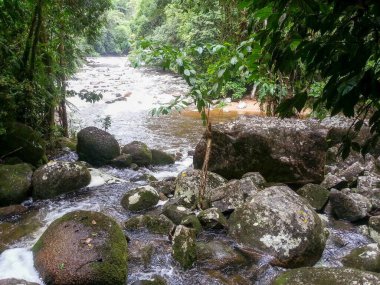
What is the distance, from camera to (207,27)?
55.1ft

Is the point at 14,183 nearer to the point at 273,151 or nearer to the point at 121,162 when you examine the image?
the point at 121,162

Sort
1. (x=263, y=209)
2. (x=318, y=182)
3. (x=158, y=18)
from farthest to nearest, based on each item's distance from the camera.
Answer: (x=158, y=18)
(x=318, y=182)
(x=263, y=209)

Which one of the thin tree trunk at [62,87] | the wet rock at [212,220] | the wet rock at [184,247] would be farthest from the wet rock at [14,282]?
the thin tree trunk at [62,87]

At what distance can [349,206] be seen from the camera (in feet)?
16.3

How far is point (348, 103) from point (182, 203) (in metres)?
4.45

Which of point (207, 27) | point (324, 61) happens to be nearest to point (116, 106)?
point (207, 27)

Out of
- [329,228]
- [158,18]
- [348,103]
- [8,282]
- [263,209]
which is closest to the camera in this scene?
[348,103]

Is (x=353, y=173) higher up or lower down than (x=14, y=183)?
higher up

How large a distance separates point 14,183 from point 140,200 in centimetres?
213

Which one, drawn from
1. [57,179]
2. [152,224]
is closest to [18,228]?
[57,179]

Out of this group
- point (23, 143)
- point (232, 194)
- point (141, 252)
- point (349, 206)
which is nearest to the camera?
point (141, 252)

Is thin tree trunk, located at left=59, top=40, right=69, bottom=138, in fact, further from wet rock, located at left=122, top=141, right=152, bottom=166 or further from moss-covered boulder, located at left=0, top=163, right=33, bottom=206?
moss-covered boulder, located at left=0, top=163, right=33, bottom=206

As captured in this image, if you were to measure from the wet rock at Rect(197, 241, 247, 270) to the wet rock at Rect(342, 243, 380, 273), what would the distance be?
1.23 metres

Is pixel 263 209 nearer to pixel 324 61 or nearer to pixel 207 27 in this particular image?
pixel 324 61
